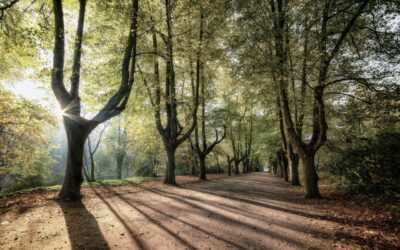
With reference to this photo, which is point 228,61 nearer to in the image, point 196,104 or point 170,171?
point 196,104

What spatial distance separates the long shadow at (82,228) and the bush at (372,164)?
10511mm

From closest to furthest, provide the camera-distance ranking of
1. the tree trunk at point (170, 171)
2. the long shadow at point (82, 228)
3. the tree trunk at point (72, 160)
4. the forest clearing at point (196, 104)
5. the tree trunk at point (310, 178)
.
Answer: the long shadow at point (82, 228) < the forest clearing at point (196, 104) < the tree trunk at point (72, 160) < the tree trunk at point (310, 178) < the tree trunk at point (170, 171)

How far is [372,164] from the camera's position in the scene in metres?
9.80

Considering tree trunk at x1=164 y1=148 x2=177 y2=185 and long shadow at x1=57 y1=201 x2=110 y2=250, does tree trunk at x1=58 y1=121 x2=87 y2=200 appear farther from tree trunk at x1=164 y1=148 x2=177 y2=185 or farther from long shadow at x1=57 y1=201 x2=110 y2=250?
tree trunk at x1=164 y1=148 x2=177 y2=185

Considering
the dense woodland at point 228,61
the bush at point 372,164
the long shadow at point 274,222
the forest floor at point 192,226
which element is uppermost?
the dense woodland at point 228,61

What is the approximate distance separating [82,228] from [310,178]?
33.7 ft

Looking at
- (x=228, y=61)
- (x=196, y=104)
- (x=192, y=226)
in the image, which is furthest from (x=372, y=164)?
(x=196, y=104)

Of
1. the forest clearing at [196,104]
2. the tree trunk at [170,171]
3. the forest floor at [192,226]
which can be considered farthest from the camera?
the tree trunk at [170,171]

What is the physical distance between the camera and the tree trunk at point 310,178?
1090cm

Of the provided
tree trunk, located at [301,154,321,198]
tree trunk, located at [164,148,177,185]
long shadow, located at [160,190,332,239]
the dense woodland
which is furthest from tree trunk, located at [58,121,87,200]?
tree trunk, located at [301,154,321,198]

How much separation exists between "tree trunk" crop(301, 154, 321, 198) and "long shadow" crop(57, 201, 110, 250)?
9806 mm

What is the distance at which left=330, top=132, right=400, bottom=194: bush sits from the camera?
29.7 ft

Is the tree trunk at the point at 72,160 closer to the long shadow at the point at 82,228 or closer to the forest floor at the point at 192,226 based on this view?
the forest floor at the point at 192,226

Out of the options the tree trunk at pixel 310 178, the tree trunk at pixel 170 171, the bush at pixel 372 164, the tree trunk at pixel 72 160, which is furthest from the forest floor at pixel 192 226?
the tree trunk at pixel 170 171
